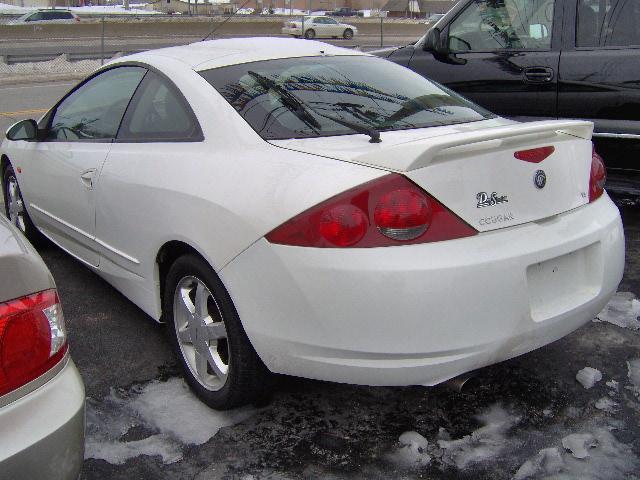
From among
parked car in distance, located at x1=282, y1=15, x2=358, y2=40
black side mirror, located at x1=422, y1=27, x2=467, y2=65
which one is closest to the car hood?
black side mirror, located at x1=422, y1=27, x2=467, y2=65

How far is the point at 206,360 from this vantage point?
302cm

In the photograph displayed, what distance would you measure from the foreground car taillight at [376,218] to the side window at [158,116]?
89 cm

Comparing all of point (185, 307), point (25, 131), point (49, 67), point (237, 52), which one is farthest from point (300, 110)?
point (49, 67)

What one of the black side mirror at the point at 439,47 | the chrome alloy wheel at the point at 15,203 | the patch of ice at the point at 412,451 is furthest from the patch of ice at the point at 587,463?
the chrome alloy wheel at the point at 15,203

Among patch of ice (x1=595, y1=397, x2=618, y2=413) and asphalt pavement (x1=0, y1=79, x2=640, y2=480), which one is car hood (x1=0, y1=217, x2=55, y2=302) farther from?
patch of ice (x1=595, y1=397, x2=618, y2=413)

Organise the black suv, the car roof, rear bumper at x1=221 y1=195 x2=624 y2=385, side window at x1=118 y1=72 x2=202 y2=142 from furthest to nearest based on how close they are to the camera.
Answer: the black suv
the car roof
side window at x1=118 y1=72 x2=202 y2=142
rear bumper at x1=221 y1=195 x2=624 y2=385

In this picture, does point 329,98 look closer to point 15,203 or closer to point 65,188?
point 65,188

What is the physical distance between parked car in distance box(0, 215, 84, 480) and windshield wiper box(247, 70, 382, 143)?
4.50 ft

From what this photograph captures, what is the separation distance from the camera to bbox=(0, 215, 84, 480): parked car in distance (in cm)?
171

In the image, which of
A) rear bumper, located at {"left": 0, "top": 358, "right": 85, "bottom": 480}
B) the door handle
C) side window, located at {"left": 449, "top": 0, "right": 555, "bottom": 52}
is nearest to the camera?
rear bumper, located at {"left": 0, "top": 358, "right": 85, "bottom": 480}

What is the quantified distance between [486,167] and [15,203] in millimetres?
3676

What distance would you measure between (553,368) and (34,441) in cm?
240

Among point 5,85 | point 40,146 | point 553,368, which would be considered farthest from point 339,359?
point 5,85

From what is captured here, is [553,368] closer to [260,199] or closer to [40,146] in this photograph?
[260,199]
